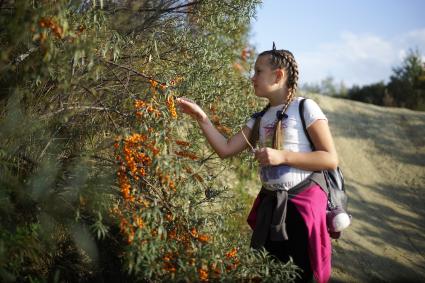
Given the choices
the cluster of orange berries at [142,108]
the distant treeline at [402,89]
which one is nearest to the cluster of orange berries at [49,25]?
the cluster of orange berries at [142,108]

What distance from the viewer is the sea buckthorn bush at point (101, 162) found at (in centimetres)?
237

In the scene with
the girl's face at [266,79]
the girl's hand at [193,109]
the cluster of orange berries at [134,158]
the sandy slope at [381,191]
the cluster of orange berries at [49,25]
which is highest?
the cluster of orange berries at [49,25]

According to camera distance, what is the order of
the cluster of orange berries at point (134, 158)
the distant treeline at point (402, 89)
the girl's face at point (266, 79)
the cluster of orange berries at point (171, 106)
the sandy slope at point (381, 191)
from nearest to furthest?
the cluster of orange berries at point (134, 158) < the girl's face at point (266, 79) < the cluster of orange berries at point (171, 106) < the sandy slope at point (381, 191) < the distant treeline at point (402, 89)

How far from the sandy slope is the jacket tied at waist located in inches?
Answer: 111

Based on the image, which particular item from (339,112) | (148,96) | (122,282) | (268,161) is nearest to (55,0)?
(148,96)

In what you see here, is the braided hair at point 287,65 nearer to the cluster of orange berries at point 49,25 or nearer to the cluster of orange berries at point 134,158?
the cluster of orange berries at point 134,158

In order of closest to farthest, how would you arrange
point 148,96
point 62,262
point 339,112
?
point 62,262 → point 148,96 → point 339,112

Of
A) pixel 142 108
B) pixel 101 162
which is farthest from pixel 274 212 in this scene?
pixel 101 162

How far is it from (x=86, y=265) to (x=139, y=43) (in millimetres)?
2169

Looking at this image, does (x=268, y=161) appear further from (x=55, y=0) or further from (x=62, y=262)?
(x=62, y=262)

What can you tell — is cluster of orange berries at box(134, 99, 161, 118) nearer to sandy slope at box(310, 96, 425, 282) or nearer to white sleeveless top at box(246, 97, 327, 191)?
white sleeveless top at box(246, 97, 327, 191)

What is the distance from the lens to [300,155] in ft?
7.86

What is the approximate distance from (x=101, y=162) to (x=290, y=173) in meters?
1.53

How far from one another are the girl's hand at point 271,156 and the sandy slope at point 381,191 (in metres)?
3.18
